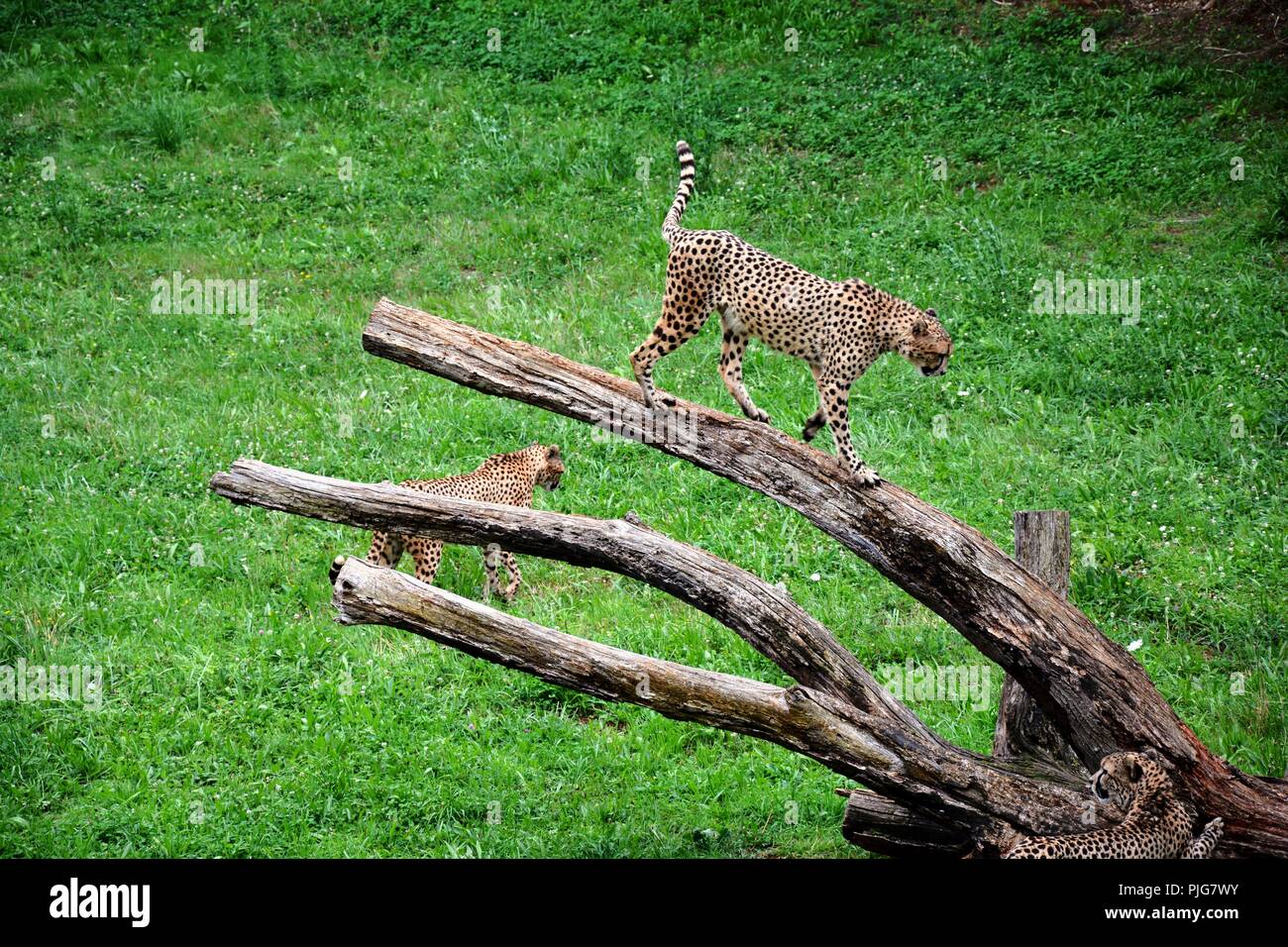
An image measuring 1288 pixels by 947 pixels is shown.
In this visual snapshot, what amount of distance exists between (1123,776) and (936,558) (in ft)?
5.22

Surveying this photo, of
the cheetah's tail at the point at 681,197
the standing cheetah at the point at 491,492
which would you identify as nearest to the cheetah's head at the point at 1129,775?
the cheetah's tail at the point at 681,197

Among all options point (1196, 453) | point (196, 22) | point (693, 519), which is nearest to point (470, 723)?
point (693, 519)

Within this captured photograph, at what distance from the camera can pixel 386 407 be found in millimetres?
14984

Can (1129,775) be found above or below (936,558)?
below

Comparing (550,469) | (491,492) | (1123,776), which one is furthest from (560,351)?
(1123,776)

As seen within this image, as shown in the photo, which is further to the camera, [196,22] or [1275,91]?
[196,22]

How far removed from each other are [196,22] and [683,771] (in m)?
16.9

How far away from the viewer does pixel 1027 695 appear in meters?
9.21

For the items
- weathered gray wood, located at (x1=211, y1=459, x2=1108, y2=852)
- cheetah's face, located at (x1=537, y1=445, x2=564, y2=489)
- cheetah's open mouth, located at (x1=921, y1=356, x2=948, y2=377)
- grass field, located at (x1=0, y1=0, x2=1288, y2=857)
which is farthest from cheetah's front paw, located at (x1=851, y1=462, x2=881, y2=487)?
cheetah's face, located at (x1=537, y1=445, x2=564, y2=489)

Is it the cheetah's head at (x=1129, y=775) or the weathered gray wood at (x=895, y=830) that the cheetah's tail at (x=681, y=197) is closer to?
the weathered gray wood at (x=895, y=830)

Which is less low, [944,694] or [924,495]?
[924,495]

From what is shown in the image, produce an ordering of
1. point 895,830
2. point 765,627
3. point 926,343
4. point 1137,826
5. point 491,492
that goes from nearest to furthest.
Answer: point 1137,826 < point 765,627 < point 895,830 < point 926,343 < point 491,492

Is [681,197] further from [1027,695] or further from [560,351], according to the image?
[560,351]

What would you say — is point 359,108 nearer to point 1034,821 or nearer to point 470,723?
point 470,723
